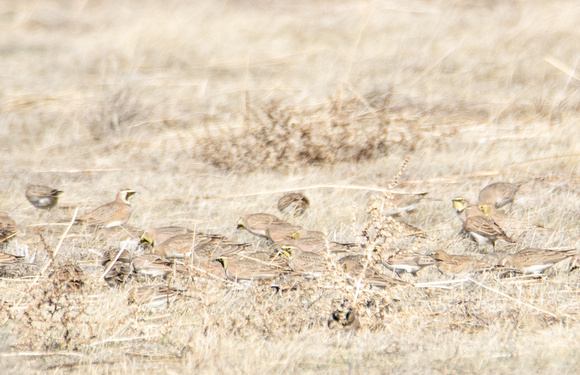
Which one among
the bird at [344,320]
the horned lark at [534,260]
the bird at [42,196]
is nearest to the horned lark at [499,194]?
the horned lark at [534,260]

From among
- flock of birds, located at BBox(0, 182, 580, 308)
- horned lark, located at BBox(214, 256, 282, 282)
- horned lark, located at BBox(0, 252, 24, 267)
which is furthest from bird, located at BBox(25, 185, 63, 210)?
horned lark, located at BBox(214, 256, 282, 282)

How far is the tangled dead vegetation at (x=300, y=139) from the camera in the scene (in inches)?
445

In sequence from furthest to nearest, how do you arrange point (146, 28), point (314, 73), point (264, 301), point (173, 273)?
point (146, 28), point (314, 73), point (173, 273), point (264, 301)

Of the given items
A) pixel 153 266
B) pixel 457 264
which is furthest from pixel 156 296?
pixel 457 264

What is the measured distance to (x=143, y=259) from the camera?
6891 mm

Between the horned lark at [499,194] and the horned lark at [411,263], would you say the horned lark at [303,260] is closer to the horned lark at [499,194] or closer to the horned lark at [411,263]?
the horned lark at [411,263]

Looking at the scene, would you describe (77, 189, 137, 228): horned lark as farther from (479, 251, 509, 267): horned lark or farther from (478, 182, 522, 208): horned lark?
(478, 182, 522, 208): horned lark

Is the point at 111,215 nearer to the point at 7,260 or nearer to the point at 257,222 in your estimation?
the point at 257,222

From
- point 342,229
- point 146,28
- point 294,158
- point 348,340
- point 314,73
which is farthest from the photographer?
point 146,28

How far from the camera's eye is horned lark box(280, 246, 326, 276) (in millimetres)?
6535

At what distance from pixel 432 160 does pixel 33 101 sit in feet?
24.7

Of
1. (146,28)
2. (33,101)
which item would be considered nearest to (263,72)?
(146,28)

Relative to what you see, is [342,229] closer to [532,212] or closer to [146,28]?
[532,212]

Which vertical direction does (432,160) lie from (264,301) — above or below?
below
